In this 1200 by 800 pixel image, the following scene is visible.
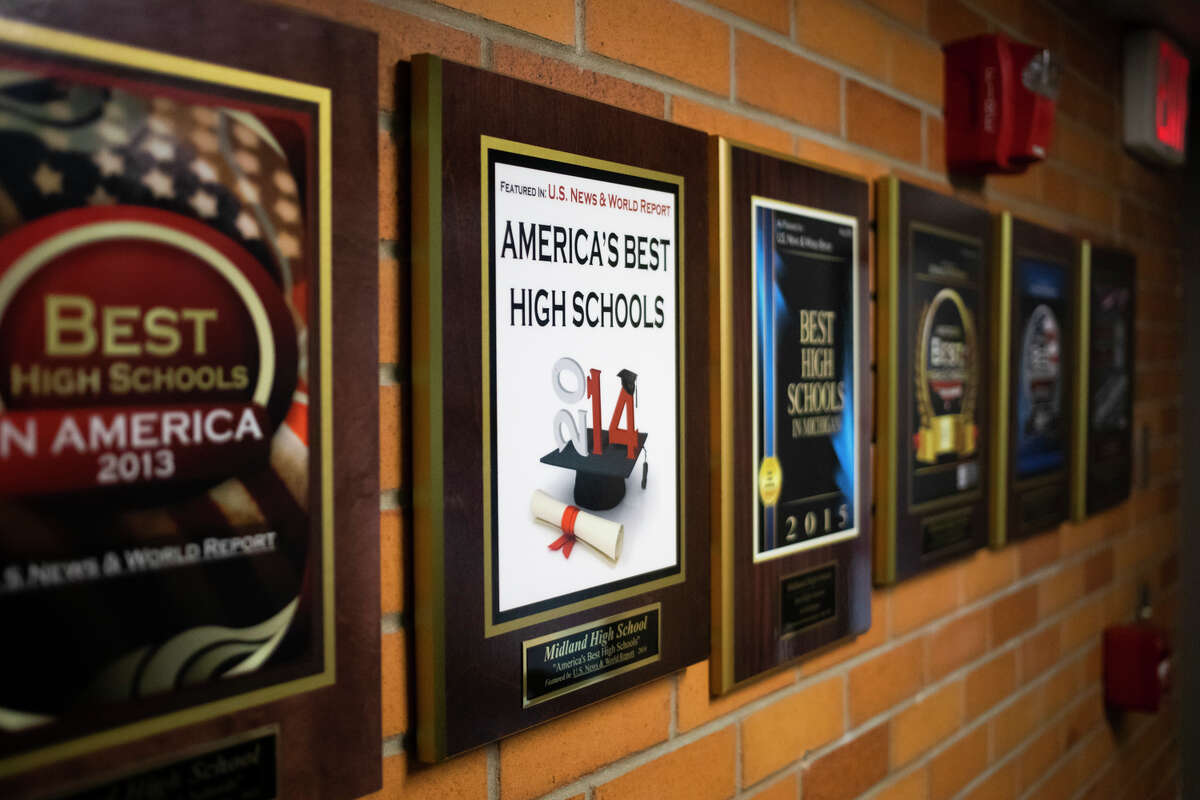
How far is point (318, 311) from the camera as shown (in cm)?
65

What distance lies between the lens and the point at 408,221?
737 millimetres

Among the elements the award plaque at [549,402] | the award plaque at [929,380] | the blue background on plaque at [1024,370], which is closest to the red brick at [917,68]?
the award plaque at [929,380]

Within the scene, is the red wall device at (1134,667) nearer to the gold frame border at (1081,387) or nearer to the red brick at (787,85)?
the gold frame border at (1081,387)

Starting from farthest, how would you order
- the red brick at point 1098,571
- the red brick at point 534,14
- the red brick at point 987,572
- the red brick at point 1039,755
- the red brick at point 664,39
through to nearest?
the red brick at point 1098,571 → the red brick at point 1039,755 → the red brick at point 987,572 → the red brick at point 664,39 → the red brick at point 534,14

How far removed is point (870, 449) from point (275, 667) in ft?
3.02

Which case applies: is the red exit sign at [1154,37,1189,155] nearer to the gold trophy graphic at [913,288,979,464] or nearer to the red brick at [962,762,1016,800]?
the gold trophy graphic at [913,288,979,464]

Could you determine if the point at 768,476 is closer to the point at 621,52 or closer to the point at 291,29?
the point at 621,52

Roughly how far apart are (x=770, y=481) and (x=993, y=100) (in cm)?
84

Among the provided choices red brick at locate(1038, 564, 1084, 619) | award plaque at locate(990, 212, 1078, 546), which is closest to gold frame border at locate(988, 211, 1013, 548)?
award plaque at locate(990, 212, 1078, 546)

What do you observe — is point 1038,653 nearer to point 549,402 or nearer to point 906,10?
point 906,10

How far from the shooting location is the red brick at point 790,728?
1125mm

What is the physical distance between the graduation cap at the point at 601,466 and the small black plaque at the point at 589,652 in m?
0.12

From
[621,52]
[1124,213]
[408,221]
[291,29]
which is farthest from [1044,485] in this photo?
[291,29]

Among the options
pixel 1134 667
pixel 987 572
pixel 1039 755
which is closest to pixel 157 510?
pixel 987 572
